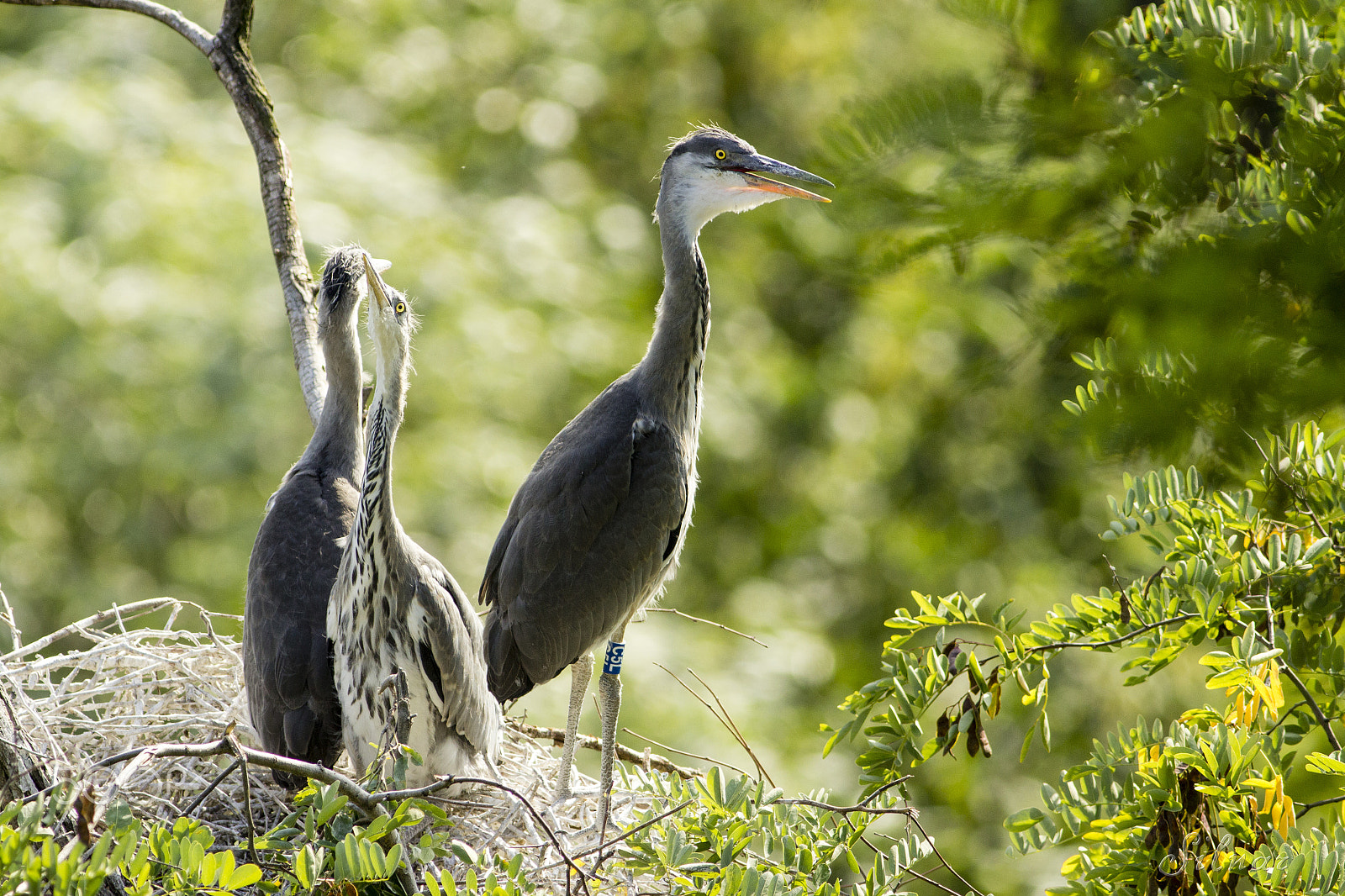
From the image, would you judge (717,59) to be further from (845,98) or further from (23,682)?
(845,98)

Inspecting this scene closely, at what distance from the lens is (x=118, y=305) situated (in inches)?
301

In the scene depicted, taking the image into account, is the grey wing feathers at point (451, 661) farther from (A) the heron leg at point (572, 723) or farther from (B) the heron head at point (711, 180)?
(B) the heron head at point (711, 180)

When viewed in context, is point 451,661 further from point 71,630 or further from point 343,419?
point 71,630

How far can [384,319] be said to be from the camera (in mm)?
2898

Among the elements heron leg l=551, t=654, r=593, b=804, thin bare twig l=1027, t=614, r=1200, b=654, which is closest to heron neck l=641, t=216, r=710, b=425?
heron leg l=551, t=654, r=593, b=804

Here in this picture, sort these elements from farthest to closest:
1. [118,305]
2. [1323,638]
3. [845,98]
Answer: [118,305]
[1323,638]
[845,98]

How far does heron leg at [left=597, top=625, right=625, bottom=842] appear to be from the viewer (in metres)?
3.36

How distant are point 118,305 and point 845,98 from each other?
751 centimetres

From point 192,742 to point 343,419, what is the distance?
3.38ft

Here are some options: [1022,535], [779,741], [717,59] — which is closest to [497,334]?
[779,741]

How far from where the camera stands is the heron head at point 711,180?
366 centimetres

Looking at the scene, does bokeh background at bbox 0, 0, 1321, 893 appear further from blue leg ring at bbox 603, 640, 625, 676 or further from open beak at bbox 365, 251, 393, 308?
open beak at bbox 365, 251, 393, 308

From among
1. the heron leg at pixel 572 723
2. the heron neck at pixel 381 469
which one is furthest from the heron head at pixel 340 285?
the heron leg at pixel 572 723

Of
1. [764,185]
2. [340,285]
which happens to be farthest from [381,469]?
[764,185]
